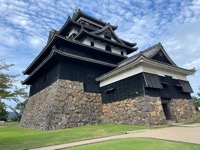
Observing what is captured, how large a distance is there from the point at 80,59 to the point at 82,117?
5.21 meters

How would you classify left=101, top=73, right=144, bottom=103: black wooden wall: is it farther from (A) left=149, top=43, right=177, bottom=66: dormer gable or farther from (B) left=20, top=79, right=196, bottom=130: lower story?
(A) left=149, top=43, right=177, bottom=66: dormer gable

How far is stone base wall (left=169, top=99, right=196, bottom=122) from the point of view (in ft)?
43.8

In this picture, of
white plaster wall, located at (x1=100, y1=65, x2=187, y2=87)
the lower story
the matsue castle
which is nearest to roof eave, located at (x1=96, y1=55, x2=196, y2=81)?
the matsue castle

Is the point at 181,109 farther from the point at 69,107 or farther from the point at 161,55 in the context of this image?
the point at 69,107

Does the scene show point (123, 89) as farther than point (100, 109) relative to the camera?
No

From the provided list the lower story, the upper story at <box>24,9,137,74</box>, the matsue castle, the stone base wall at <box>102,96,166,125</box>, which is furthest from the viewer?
the upper story at <box>24,9,137,74</box>

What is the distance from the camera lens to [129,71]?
44.4 ft

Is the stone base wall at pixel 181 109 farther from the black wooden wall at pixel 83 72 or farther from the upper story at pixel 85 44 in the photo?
the upper story at pixel 85 44

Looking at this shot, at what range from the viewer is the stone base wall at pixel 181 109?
13.4 meters

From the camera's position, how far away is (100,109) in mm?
15594

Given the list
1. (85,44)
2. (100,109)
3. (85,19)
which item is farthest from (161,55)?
(85,19)

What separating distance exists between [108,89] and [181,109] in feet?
22.0

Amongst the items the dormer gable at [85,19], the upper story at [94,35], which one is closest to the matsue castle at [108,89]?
the upper story at [94,35]

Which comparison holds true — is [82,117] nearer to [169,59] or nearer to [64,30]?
[169,59]
